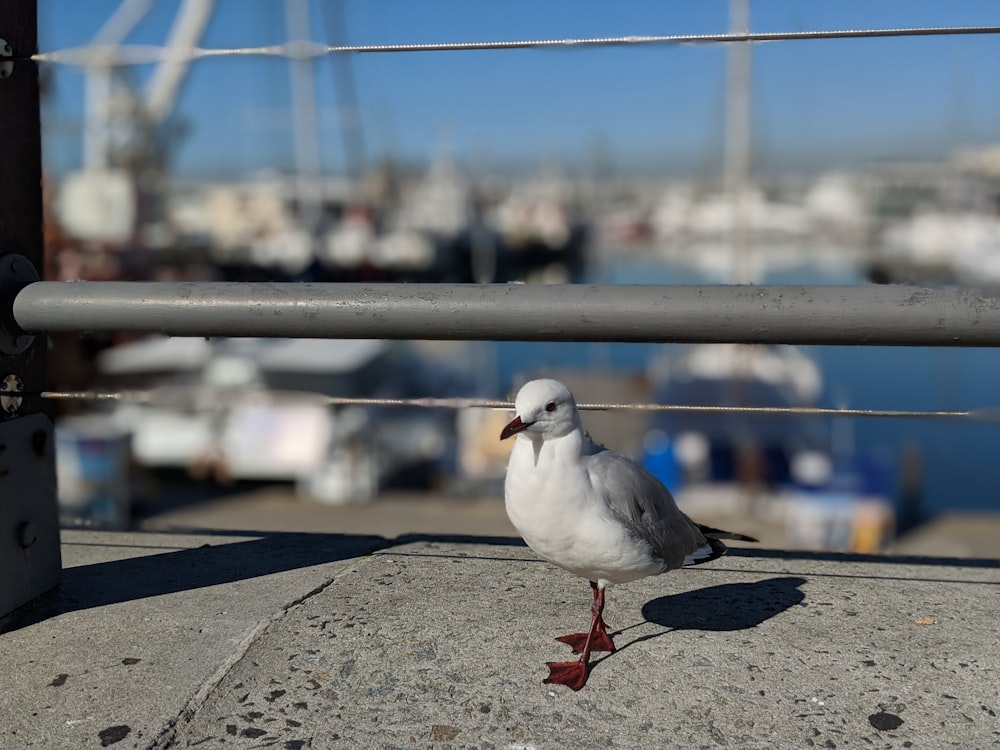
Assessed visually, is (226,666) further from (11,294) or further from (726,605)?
(726,605)

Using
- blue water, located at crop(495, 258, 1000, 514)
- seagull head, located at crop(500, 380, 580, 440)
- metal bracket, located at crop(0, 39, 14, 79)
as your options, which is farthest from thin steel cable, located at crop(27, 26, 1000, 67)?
blue water, located at crop(495, 258, 1000, 514)

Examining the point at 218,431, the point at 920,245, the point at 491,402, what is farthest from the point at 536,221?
the point at 491,402

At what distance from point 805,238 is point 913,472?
113 ft

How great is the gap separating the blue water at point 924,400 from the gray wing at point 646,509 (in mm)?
15007


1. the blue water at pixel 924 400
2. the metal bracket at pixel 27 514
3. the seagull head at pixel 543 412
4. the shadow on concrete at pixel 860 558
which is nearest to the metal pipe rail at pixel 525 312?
the seagull head at pixel 543 412

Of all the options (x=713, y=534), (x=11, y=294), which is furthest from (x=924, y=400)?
(x=11, y=294)

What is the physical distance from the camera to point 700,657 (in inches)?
Answer: 88.7

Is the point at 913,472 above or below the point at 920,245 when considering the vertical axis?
below

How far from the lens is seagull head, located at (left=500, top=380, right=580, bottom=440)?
2.11 metres

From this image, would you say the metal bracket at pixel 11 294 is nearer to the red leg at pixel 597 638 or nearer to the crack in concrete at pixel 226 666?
the crack in concrete at pixel 226 666

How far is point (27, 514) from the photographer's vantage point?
2.38 m

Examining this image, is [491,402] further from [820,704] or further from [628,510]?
[820,704]

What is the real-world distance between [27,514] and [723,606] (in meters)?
1.79

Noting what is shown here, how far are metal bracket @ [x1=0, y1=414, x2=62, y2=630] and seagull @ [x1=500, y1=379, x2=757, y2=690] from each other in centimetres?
118
